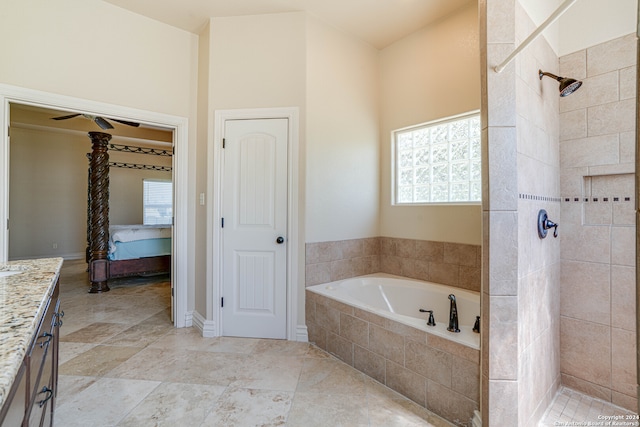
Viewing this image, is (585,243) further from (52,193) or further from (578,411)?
(52,193)

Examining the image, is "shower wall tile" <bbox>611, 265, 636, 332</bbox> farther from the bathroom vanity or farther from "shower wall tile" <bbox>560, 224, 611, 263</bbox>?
the bathroom vanity

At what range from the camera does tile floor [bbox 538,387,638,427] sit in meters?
1.62

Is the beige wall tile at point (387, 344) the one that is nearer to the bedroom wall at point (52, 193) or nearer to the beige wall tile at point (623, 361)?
the beige wall tile at point (623, 361)

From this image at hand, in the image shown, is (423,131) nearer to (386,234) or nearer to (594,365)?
(386,234)

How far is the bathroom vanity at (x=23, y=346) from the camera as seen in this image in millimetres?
589

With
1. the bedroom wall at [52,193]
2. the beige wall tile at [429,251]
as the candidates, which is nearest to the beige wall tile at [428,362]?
the beige wall tile at [429,251]

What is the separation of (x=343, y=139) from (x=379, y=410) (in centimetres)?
223

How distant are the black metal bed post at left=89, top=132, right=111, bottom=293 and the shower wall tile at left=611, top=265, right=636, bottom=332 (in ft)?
17.3

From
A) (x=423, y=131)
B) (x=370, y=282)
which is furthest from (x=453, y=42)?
(x=370, y=282)

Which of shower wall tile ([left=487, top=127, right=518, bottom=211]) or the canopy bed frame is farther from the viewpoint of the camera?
the canopy bed frame

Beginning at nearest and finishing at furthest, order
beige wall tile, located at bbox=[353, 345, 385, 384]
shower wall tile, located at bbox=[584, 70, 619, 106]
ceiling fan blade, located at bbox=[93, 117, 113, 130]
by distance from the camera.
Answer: shower wall tile, located at bbox=[584, 70, 619, 106] < beige wall tile, located at bbox=[353, 345, 385, 384] < ceiling fan blade, located at bbox=[93, 117, 113, 130]

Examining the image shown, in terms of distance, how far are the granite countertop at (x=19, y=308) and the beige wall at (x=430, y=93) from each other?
105 inches

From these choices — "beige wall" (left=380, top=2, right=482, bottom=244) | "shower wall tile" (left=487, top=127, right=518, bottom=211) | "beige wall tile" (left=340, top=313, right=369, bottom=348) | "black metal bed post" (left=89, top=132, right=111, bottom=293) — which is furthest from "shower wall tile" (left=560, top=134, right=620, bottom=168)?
"black metal bed post" (left=89, top=132, right=111, bottom=293)

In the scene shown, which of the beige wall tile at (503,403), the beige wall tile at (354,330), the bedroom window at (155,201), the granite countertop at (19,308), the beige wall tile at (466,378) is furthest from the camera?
the bedroom window at (155,201)
